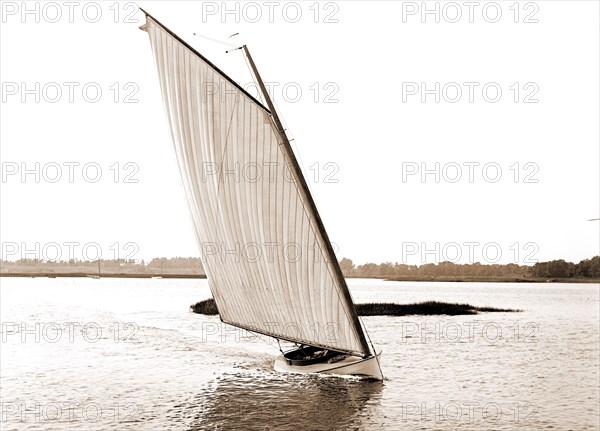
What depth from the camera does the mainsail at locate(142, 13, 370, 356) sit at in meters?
19.3

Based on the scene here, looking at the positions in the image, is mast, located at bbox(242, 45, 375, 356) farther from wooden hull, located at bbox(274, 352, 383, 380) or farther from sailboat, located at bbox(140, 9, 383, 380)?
wooden hull, located at bbox(274, 352, 383, 380)

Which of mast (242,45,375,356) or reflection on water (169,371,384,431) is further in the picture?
reflection on water (169,371,384,431)

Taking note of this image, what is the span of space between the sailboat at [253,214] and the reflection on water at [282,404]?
1323 mm

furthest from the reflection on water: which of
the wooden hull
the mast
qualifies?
the mast

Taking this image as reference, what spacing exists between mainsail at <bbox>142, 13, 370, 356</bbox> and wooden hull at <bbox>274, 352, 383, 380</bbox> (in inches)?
24.2

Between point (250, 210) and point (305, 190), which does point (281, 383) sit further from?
point (305, 190)

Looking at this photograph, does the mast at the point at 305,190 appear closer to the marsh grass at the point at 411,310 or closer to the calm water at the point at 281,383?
the calm water at the point at 281,383

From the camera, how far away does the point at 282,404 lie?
2200cm

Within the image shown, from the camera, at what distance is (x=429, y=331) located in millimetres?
49438

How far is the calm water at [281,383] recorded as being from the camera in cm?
2070

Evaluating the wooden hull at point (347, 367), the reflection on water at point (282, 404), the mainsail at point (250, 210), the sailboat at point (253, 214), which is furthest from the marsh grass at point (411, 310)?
the mainsail at point (250, 210)

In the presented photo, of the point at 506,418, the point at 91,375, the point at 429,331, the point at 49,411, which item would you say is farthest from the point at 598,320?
the point at 49,411

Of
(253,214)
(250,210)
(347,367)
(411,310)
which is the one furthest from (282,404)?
(411,310)

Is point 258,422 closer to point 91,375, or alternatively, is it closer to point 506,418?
point 506,418
